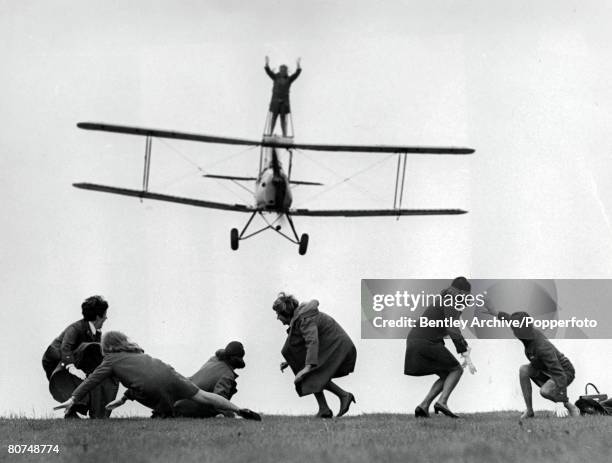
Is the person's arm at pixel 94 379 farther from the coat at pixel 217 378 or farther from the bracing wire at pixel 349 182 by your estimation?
the bracing wire at pixel 349 182

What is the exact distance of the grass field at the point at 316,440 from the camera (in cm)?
680

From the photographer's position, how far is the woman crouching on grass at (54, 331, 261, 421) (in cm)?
1002

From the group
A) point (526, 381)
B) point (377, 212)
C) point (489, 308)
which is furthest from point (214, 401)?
point (377, 212)

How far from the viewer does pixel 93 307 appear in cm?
1126

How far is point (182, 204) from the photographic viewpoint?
845 inches

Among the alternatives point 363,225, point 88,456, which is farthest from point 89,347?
point 363,225

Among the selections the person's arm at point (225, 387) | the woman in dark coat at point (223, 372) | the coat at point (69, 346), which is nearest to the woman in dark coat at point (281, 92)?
the woman in dark coat at point (223, 372)

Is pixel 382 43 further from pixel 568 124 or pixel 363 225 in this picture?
pixel 363 225

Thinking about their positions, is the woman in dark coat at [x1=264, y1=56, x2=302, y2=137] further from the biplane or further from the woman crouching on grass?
the woman crouching on grass

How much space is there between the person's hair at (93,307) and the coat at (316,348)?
2429 millimetres

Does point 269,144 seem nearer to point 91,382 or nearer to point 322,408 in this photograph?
point 322,408

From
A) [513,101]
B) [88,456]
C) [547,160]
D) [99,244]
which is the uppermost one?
[513,101]

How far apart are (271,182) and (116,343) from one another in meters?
10.3

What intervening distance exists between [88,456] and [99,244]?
9.91 meters
